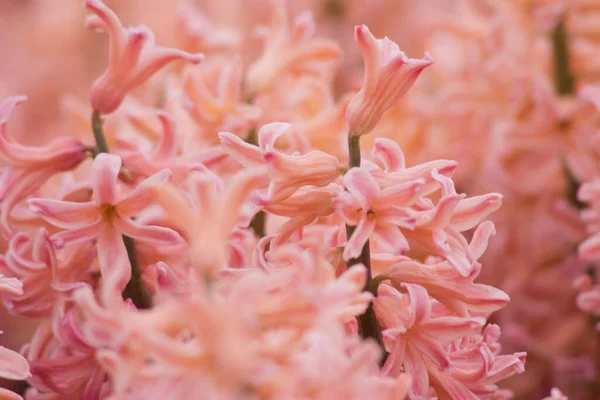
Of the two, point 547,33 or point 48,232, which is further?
point 547,33

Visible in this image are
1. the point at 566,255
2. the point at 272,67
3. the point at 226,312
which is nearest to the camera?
the point at 226,312

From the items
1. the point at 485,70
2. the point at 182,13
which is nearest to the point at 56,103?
the point at 182,13

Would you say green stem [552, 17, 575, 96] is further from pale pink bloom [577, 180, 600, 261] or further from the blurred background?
pale pink bloom [577, 180, 600, 261]

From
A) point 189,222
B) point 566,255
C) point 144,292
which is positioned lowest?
point 566,255

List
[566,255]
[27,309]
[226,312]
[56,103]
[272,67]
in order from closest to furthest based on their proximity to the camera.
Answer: [226,312] < [27,309] < [272,67] < [566,255] < [56,103]

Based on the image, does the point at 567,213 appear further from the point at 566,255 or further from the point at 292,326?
the point at 292,326

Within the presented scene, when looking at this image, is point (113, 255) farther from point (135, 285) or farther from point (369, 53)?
point (369, 53)

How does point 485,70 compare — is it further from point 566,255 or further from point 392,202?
point 392,202

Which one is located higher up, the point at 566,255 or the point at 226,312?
the point at 226,312
